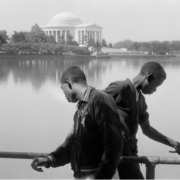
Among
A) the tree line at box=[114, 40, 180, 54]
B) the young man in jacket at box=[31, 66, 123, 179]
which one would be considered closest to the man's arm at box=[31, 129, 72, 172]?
the young man in jacket at box=[31, 66, 123, 179]

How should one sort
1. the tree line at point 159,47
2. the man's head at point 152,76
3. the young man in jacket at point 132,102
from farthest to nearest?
the tree line at point 159,47 < the man's head at point 152,76 < the young man in jacket at point 132,102

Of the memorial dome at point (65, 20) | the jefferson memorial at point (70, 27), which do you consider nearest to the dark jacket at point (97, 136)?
the jefferson memorial at point (70, 27)

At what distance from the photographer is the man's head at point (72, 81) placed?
6.46 feet

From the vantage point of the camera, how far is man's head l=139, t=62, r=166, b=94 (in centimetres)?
243

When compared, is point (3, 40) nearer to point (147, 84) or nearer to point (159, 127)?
point (159, 127)

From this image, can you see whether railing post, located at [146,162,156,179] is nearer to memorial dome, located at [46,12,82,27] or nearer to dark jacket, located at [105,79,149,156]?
dark jacket, located at [105,79,149,156]

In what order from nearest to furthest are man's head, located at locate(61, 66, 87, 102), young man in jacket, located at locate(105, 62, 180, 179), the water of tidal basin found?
1. man's head, located at locate(61, 66, 87, 102)
2. young man in jacket, located at locate(105, 62, 180, 179)
3. the water of tidal basin

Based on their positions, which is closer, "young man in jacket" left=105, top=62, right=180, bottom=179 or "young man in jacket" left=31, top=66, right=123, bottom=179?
"young man in jacket" left=31, top=66, right=123, bottom=179

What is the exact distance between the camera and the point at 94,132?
181 centimetres

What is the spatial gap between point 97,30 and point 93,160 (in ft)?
312

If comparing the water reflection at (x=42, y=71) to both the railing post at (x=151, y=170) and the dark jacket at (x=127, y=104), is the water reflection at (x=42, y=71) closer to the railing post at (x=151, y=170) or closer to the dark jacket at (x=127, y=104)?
the dark jacket at (x=127, y=104)

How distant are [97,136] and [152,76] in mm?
809

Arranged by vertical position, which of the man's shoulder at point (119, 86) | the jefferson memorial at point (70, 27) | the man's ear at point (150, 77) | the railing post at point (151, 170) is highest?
the jefferson memorial at point (70, 27)

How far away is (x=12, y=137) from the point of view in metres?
8.45
